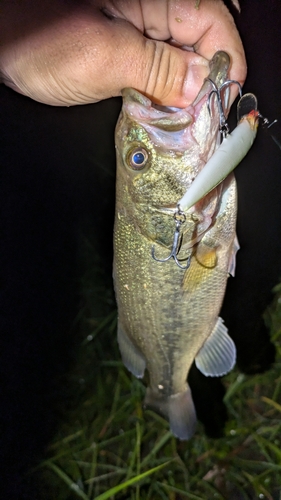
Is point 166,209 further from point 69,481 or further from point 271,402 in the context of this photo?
point 69,481

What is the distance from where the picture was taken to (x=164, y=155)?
109 centimetres

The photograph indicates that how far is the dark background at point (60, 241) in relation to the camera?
6.82 ft

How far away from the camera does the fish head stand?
103cm

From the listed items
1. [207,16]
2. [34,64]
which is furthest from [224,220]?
[34,64]

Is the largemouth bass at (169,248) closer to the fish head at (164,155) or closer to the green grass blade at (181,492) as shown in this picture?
the fish head at (164,155)

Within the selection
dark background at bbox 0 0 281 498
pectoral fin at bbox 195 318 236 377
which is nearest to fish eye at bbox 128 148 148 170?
pectoral fin at bbox 195 318 236 377

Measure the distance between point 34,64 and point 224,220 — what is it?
2.66 ft

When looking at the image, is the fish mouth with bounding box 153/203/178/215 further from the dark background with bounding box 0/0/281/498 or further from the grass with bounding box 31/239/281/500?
the grass with bounding box 31/239/281/500

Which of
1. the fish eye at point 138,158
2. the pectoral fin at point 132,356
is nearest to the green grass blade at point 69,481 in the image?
the pectoral fin at point 132,356

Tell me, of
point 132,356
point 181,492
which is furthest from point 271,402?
point 132,356

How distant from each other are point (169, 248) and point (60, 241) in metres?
1.43

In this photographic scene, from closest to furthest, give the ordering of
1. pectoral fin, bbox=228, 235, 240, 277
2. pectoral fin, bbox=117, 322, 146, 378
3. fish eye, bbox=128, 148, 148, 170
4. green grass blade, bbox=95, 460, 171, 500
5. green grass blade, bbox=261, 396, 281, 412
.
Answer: fish eye, bbox=128, 148, 148, 170
pectoral fin, bbox=228, 235, 240, 277
pectoral fin, bbox=117, 322, 146, 378
green grass blade, bbox=95, 460, 171, 500
green grass blade, bbox=261, 396, 281, 412

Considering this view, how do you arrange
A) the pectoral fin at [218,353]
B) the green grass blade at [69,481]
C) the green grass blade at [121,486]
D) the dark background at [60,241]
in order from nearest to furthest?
the pectoral fin at [218,353] → the dark background at [60,241] → the green grass blade at [121,486] → the green grass blade at [69,481]

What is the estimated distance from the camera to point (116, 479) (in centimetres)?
249
